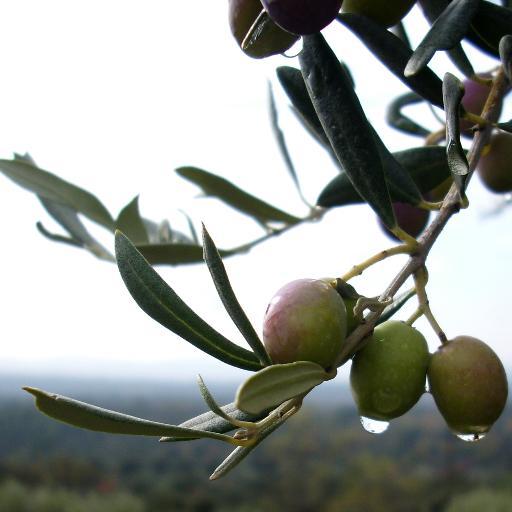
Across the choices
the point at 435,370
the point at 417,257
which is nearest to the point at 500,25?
the point at 417,257

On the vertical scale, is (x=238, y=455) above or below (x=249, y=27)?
below

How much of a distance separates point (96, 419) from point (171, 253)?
0.62 meters

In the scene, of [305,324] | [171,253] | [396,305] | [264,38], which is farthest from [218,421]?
[171,253]

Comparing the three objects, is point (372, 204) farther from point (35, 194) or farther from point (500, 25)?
point (35, 194)

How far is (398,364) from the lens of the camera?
2.39 feet

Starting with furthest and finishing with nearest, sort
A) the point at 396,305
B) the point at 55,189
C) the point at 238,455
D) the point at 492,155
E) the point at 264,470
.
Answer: the point at 264,470, the point at 55,189, the point at 492,155, the point at 396,305, the point at 238,455

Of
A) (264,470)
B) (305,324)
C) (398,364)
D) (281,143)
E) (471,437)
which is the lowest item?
(264,470)

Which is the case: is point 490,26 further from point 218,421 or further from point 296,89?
point 218,421

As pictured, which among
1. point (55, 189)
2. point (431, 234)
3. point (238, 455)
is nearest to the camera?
point (238, 455)

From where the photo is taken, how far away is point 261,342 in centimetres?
69


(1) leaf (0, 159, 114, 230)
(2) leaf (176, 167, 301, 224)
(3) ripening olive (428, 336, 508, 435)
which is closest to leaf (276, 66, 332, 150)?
(3) ripening olive (428, 336, 508, 435)

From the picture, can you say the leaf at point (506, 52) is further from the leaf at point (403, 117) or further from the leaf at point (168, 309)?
the leaf at point (403, 117)

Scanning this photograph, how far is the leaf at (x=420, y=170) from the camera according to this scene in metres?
1.00

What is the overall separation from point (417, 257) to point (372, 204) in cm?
8
